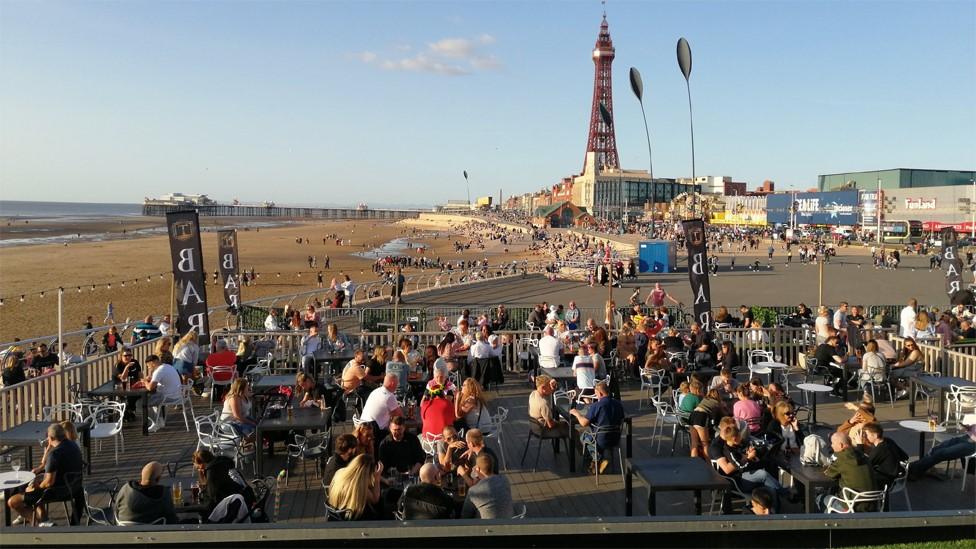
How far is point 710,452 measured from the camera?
583 cm

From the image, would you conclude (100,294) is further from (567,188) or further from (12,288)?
(567,188)

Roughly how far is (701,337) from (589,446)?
443cm

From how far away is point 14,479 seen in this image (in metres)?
5.41

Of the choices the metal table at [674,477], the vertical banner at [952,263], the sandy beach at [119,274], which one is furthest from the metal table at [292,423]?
the sandy beach at [119,274]

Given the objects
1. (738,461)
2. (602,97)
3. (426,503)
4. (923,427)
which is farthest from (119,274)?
(602,97)

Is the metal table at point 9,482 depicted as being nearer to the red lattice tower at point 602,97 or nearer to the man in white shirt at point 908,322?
the man in white shirt at point 908,322

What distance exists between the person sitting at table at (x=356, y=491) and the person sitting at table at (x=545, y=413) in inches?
106

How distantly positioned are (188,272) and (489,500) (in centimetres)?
769

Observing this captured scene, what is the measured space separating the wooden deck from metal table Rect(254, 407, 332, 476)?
0.42m

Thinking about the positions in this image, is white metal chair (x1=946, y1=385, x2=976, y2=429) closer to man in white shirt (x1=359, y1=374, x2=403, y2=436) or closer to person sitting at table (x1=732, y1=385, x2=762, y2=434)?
person sitting at table (x1=732, y1=385, x2=762, y2=434)

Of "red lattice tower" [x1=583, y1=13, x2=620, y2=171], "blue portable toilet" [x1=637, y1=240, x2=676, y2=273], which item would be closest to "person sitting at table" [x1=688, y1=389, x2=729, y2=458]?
"blue portable toilet" [x1=637, y1=240, x2=676, y2=273]

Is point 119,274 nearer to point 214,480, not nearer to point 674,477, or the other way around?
point 214,480

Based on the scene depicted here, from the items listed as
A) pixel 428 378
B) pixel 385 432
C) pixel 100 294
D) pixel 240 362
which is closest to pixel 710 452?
pixel 385 432

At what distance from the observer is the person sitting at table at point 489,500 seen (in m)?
4.57
